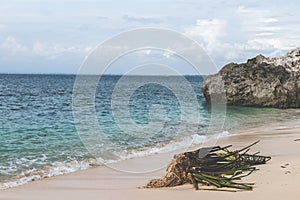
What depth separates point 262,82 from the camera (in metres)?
36.8

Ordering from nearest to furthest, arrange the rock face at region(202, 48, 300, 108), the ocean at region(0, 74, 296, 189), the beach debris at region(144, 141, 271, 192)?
the beach debris at region(144, 141, 271, 192) → the ocean at region(0, 74, 296, 189) → the rock face at region(202, 48, 300, 108)

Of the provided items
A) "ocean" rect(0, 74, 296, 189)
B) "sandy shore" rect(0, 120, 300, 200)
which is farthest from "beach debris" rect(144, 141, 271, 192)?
"ocean" rect(0, 74, 296, 189)

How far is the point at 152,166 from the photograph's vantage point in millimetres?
11523

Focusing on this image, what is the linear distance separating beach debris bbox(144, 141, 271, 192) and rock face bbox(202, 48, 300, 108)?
28.0m

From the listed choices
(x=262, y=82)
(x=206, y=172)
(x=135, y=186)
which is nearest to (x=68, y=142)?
(x=135, y=186)

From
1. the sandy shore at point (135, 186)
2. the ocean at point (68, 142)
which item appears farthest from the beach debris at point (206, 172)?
the ocean at point (68, 142)

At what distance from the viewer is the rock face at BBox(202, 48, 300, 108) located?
3575cm

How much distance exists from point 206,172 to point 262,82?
29.9 meters

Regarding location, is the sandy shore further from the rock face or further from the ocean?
the rock face

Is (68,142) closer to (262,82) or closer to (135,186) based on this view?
(135,186)

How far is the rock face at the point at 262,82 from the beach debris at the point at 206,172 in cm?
2803

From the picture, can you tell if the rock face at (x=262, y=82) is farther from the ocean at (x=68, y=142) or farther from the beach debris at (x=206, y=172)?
→ the beach debris at (x=206, y=172)

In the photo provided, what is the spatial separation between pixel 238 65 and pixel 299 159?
1217 inches

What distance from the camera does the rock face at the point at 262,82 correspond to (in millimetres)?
35750
